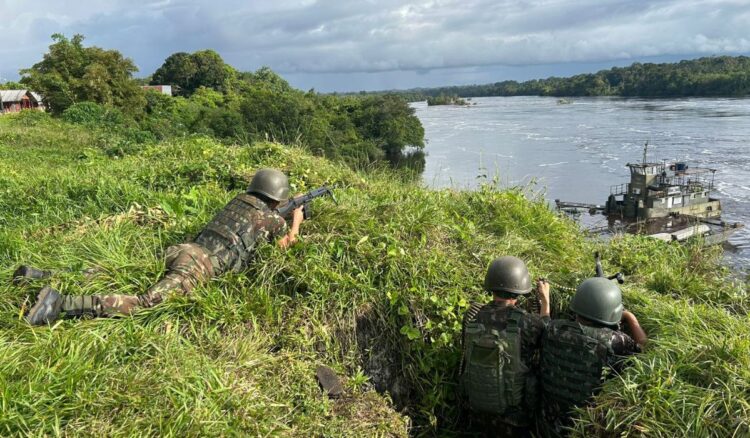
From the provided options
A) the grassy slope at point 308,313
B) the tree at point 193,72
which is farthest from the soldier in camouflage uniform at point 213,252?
the tree at point 193,72

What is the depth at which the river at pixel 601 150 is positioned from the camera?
134 feet

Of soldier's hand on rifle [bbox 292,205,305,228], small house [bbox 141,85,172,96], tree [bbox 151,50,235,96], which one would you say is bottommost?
soldier's hand on rifle [bbox 292,205,305,228]

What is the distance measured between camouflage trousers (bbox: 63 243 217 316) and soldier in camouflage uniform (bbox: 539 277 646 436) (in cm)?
283

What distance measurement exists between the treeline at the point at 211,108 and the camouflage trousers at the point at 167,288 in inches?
193

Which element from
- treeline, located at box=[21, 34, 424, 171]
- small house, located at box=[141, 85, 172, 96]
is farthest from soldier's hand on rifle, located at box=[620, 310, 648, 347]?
small house, located at box=[141, 85, 172, 96]

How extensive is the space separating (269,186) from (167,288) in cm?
148

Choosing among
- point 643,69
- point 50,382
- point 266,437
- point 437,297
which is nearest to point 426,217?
point 437,297

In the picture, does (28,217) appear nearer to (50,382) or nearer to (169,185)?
(169,185)

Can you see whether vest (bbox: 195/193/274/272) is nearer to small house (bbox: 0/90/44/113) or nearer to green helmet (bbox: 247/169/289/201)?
green helmet (bbox: 247/169/289/201)

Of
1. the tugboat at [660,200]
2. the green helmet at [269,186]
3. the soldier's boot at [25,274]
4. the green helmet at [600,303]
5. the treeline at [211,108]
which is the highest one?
the treeline at [211,108]

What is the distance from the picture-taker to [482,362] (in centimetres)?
396

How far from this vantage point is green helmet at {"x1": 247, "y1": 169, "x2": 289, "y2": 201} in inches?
205

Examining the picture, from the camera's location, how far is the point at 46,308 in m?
3.67

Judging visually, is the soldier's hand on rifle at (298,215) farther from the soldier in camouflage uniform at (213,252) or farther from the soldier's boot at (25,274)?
the soldier's boot at (25,274)
